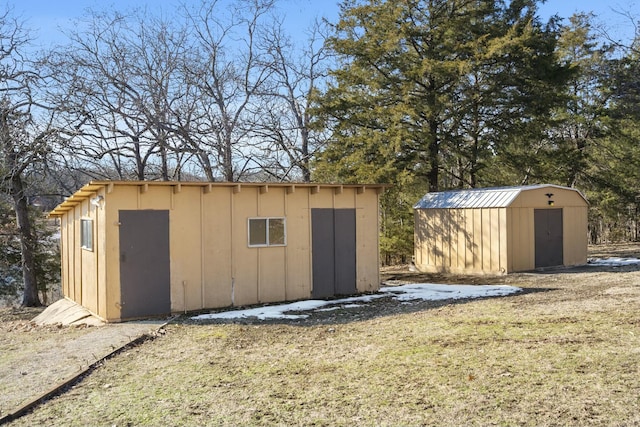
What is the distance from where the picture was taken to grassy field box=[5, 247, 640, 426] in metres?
4.25

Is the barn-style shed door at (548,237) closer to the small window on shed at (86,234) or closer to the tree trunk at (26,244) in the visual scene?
the small window on shed at (86,234)

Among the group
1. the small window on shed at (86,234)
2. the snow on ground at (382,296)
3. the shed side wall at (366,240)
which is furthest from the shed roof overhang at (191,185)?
the snow on ground at (382,296)

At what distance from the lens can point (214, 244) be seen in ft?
33.4

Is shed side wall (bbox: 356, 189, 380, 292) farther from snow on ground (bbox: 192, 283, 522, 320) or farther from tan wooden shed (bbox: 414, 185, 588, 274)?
tan wooden shed (bbox: 414, 185, 588, 274)

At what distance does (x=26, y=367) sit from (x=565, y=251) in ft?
44.6

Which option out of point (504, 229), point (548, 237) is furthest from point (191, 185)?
point (548, 237)

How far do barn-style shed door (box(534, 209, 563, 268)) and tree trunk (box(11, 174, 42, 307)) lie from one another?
1417cm

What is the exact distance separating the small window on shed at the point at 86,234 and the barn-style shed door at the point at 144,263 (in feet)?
4.06

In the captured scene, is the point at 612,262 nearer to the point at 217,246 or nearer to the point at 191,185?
the point at 217,246

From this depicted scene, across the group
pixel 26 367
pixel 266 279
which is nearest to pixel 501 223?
pixel 266 279

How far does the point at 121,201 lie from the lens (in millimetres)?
9289

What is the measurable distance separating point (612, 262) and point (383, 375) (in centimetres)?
1328

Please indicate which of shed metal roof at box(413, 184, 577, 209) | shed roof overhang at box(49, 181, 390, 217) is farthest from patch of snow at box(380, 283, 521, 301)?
shed metal roof at box(413, 184, 577, 209)

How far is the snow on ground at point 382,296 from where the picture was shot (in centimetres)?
941
